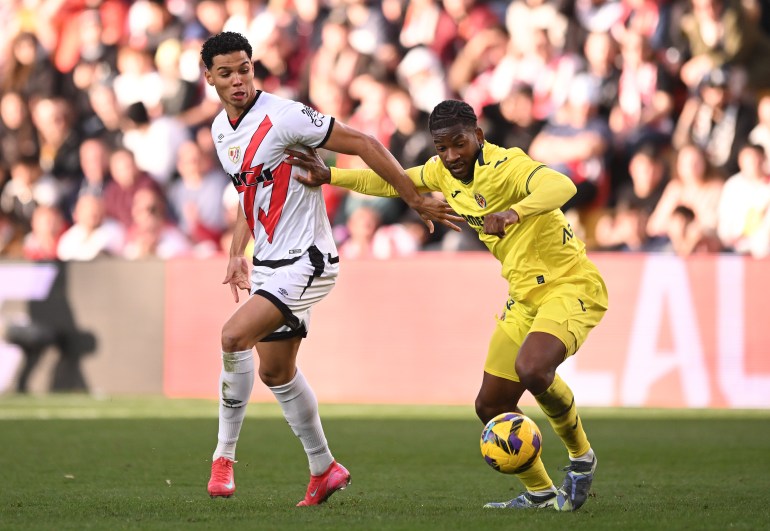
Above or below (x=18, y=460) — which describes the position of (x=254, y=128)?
above

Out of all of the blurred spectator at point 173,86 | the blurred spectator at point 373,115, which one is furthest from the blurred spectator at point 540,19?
the blurred spectator at point 173,86

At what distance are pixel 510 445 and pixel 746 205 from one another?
763 cm

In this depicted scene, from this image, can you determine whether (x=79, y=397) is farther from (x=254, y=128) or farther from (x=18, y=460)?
(x=254, y=128)

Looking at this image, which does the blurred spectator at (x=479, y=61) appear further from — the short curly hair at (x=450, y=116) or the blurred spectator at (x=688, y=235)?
the short curly hair at (x=450, y=116)

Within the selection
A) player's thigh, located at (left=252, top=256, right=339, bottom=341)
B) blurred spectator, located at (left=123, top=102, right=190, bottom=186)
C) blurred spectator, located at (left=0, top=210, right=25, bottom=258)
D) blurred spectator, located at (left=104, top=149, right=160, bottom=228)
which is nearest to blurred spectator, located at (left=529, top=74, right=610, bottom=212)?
blurred spectator, located at (left=123, top=102, right=190, bottom=186)

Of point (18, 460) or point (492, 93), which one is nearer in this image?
point (18, 460)

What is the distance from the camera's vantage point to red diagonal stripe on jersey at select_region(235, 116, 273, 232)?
22.4 ft

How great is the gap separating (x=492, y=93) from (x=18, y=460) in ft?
25.7

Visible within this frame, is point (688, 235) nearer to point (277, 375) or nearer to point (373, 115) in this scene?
point (373, 115)

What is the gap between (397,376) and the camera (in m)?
13.5

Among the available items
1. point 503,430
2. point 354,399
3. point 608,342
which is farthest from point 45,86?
point 503,430

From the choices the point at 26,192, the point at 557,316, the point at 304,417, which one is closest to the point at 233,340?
the point at 304,417

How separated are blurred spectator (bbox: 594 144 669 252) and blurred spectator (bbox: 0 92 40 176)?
751cm

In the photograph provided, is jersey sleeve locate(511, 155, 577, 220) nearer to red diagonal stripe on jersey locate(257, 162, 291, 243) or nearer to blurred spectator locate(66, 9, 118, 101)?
red diagonal stripe on jersey locate(257, 162, 291, 243)
